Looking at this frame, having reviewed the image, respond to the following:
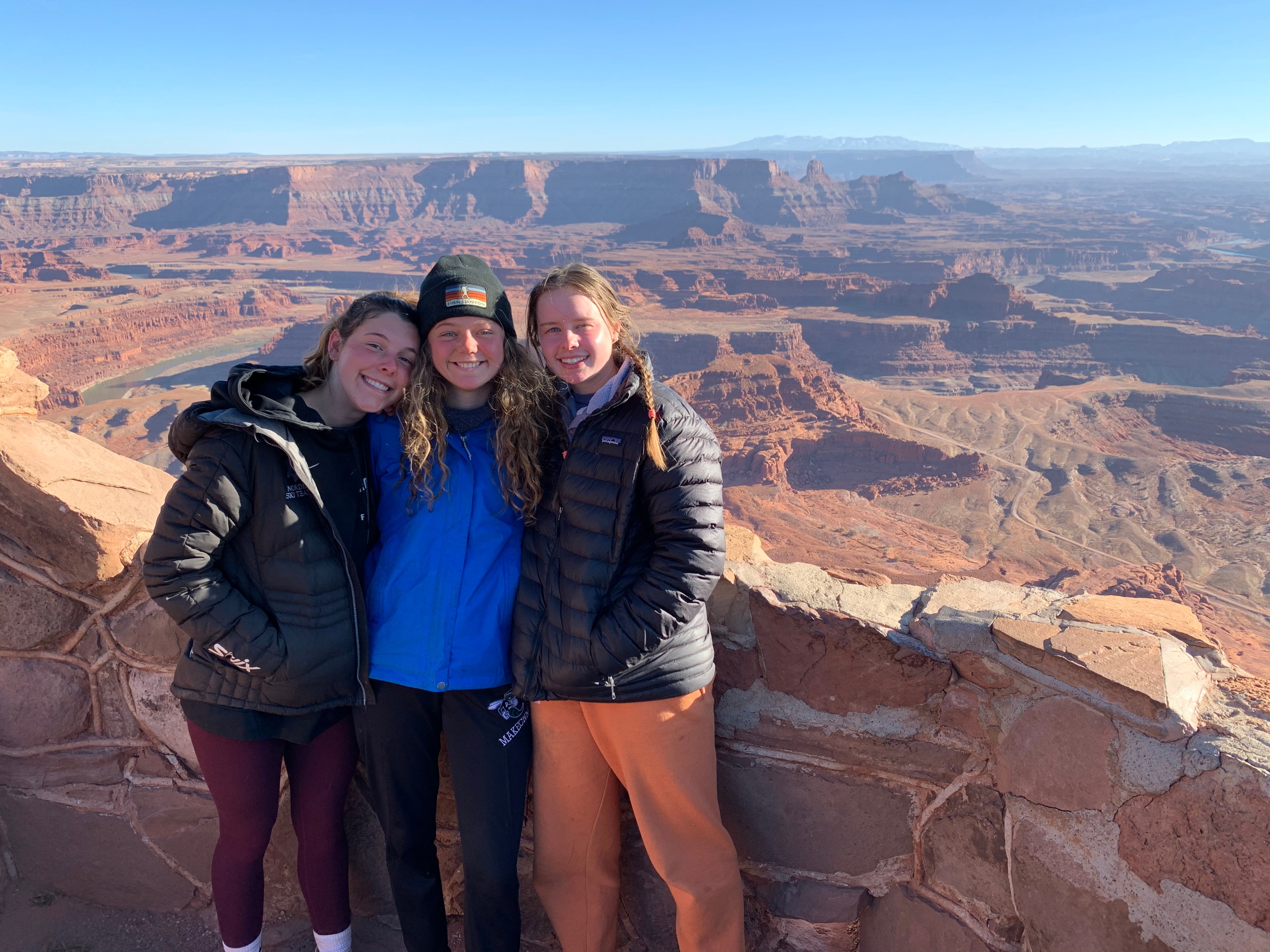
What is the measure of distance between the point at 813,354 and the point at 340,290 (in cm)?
3952

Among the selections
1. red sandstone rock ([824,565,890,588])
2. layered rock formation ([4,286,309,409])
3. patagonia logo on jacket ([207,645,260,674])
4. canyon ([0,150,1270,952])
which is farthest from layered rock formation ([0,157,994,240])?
patagonia logo on jacket ([207,645,260,674])

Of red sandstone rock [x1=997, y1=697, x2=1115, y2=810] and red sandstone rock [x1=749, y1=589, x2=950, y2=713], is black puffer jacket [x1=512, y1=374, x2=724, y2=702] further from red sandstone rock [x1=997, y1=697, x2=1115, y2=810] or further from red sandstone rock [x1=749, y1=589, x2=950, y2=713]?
red sandstone rock [x1=997, y1=697, x2=1115, y2=810]

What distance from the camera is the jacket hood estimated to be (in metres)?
1.68

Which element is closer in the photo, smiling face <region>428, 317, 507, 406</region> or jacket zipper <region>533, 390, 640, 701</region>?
jacket zipper <region>533, 390, 640, 701</region>

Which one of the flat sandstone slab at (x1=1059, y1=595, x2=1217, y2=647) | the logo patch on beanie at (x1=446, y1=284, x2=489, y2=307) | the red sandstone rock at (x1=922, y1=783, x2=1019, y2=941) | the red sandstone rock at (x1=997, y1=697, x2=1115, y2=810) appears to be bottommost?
the red sandstone rock at (x1=922, y1=783, x2=1019, y2=941)

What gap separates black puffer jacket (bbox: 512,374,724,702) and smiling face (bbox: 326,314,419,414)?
1.56 ft

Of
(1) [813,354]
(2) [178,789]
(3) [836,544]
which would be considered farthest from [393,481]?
(1) [813,354]

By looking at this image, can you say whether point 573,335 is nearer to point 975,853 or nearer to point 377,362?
point 377,362

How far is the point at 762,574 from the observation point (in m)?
2.20

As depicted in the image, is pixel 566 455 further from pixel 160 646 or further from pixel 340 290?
pixel 340 290

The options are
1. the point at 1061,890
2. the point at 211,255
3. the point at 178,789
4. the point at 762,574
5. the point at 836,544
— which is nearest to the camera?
the point at 1061,890

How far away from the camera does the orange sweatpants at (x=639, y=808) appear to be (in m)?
1.79

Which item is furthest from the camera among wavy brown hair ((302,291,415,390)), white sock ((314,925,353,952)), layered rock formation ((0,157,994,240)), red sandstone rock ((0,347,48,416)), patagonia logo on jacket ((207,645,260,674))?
layered rock formation ((0,157,994,240))

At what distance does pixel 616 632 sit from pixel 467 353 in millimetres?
747
